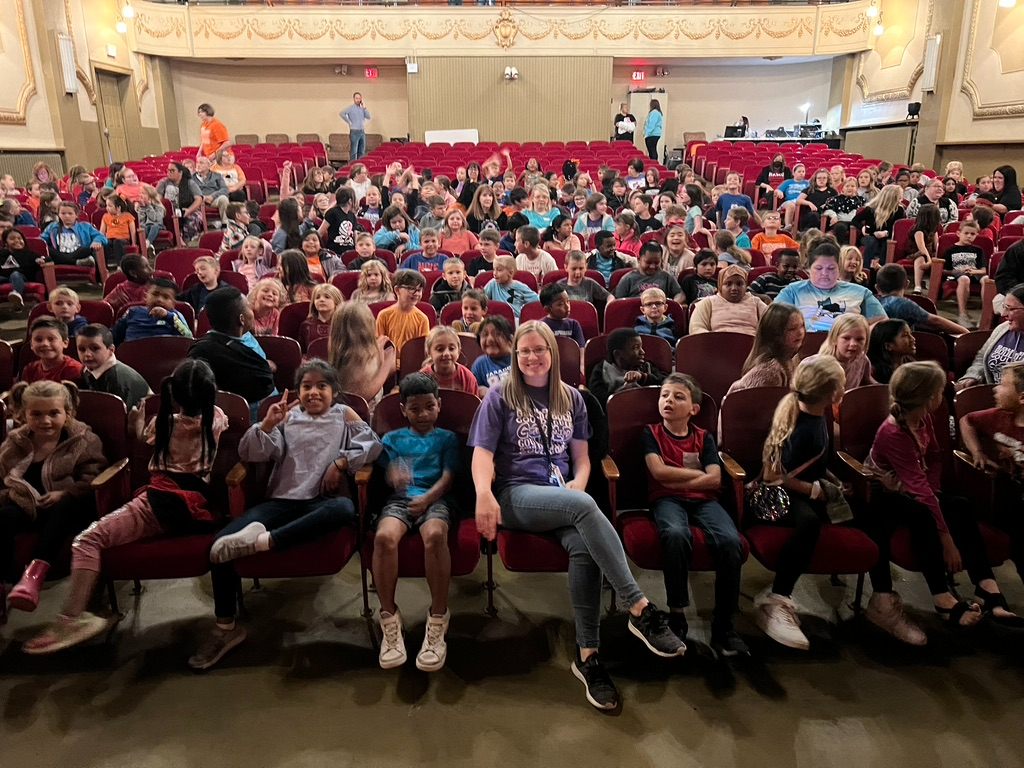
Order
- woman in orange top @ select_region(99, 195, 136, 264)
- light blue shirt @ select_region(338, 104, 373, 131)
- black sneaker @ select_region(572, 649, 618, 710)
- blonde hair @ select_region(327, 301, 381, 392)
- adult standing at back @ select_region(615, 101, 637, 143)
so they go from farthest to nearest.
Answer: adult standing at back @ select_region(615, 101, 637, 143)
light blue shirt @ select_region(338, 104, 373, 131)
woman in orange top @ select_region(99, 195, 136, 264)
blonde hair @ select_region(327, 301, 381, 392)
black sneaker @ select_region(572, 649, 618, 710)

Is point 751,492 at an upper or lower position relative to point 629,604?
upper

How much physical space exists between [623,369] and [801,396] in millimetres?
850

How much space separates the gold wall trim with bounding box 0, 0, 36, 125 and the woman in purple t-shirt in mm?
10873

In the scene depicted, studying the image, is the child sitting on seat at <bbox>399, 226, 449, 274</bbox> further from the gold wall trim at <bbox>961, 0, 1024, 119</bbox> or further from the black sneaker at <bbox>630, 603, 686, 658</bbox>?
the gold wall trim at <bbox>961, 0, 1024, 119</bbox>

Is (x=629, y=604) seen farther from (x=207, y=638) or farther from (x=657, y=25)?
(x=657, y=25)

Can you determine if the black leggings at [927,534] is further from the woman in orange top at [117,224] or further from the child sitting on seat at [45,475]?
the woman in orange top at [117,224]

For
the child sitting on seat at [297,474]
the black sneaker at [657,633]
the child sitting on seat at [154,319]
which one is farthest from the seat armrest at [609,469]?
the child sitting on seat at [154,319]

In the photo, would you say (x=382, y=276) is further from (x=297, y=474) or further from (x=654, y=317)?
(x=297, y=474)

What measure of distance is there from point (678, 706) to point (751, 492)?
81 centimetres

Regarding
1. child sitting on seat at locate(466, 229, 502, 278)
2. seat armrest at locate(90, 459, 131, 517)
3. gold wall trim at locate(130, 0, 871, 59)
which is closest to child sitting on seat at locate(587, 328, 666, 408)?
seat armrest at locate(90, 459, 131, 517)

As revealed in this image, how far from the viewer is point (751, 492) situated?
2.54 metres

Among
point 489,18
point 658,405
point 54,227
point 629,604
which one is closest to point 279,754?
point 629,604

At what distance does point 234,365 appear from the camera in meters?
3.03

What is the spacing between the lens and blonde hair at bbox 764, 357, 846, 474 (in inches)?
97.1
